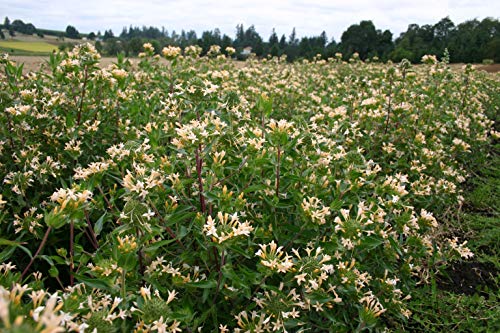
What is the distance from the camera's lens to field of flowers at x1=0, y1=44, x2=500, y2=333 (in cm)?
157

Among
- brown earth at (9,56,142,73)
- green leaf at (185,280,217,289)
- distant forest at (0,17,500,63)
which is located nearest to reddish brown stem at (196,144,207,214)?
green leaf at (185,280,217,289)

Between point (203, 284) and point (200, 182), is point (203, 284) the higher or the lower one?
the lower one

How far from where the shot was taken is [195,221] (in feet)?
5.98

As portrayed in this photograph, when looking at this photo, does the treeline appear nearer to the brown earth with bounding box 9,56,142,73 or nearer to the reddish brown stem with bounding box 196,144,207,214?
the brown earth with bounding box 9,56,142,73

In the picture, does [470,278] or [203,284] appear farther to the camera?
[470,278]

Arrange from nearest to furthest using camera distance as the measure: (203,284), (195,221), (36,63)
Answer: (203,284) < (195,221) < (36,63)

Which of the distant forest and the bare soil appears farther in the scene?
the distant forest

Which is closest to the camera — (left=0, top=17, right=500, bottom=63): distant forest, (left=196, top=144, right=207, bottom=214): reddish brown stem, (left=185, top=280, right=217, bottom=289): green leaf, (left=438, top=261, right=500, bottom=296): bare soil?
(left=185, top=280, right=217, bottom=289): green leaf

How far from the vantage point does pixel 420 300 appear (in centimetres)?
304

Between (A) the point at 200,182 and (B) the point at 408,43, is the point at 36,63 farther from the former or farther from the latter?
(B) the point at 408,43

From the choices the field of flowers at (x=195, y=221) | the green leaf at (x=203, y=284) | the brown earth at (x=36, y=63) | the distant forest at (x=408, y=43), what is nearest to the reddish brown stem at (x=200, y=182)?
the field of flowers at (x=195, y=221)

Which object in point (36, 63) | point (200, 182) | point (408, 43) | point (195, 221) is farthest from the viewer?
point (408, 43)

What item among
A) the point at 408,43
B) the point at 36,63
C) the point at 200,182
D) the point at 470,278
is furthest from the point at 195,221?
the point at 408,43

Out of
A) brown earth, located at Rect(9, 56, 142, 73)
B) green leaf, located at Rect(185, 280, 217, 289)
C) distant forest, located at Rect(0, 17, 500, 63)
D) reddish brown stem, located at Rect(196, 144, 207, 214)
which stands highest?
distant forest, located at Rect(0, 17, 500, 63)
